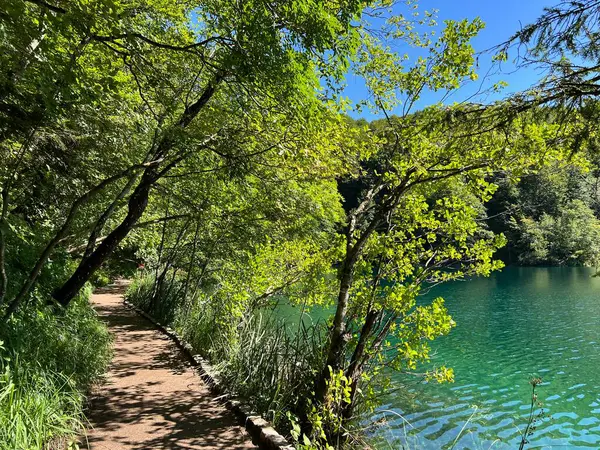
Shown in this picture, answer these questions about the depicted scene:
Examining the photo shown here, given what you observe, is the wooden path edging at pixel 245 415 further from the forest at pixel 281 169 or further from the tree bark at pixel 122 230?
the tree bark at pixel 122 230

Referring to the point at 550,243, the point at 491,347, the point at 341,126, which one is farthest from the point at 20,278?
the point at 550,243

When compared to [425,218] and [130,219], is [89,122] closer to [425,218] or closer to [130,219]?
[130,219]

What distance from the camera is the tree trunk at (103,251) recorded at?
19.2 feet

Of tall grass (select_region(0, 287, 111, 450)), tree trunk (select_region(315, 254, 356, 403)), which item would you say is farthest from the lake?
tall grass (select_region(0, 287, 111, 450))

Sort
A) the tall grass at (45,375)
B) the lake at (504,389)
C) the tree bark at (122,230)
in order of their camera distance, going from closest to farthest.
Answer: the tall grass at (45,375)
the tree bark at (122,230)
the lake at (504,389)

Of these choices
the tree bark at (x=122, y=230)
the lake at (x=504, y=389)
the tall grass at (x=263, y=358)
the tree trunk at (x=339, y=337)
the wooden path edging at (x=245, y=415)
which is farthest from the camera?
the lake at (x=504, y=389)

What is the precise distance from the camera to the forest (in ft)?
9.59

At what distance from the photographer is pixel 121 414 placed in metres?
4.12

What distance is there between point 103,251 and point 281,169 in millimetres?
3036

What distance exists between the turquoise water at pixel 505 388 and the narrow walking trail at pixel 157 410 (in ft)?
5.71

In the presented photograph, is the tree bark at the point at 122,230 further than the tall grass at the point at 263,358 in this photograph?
Yes

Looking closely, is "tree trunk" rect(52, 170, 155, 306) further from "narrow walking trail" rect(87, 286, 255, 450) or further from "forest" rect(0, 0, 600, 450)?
"narrow walking trail" rect(87, 286, 255, 450)

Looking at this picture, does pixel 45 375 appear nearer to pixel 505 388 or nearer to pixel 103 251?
pixel 103 251

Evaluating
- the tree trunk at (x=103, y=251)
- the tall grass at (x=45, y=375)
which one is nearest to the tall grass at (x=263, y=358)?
the tall grass at (x=45, y=375)
